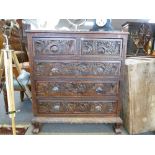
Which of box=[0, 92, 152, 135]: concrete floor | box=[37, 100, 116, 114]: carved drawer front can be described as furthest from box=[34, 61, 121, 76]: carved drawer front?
box=[0, 92, 152, 135]: concrete floor

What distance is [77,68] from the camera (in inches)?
61.7

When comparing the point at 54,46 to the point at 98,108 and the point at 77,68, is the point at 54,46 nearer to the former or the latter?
the point at 77,68

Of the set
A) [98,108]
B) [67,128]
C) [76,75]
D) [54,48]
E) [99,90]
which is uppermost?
[54,48]

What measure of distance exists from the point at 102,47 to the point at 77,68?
11.0 inches

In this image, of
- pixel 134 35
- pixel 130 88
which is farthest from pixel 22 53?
pixel 130 88

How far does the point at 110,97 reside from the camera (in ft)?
5.40

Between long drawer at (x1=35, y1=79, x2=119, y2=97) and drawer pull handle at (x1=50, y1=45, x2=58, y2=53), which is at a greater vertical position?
drawer pull handle at (x1=50, y1=45, x2=58, y2=53)

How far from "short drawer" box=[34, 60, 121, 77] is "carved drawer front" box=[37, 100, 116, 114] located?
→ 0.91ft

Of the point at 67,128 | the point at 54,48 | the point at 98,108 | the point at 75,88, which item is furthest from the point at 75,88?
the point at 67,128

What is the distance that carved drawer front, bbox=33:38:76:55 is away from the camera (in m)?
1.51

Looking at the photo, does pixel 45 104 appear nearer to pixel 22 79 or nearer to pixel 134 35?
pixel 22 79

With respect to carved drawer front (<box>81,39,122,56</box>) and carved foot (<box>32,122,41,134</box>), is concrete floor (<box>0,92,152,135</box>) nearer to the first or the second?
carved foot (<box>32,122,41,134</box>)
